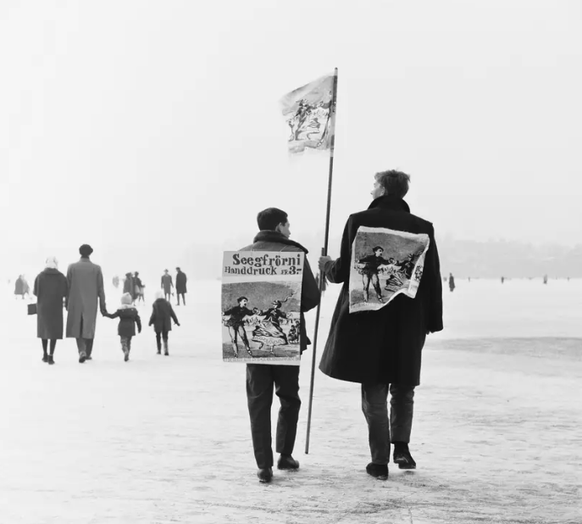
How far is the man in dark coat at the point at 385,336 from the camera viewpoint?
6.04m

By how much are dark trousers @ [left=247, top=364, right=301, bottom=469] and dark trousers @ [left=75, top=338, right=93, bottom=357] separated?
27.1ft

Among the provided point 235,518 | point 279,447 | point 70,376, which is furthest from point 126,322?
point 235,518

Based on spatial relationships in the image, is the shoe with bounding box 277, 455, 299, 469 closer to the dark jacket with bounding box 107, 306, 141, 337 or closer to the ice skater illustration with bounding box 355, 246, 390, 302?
the ice skater illustration with bounding box 355, 246, 390, 302

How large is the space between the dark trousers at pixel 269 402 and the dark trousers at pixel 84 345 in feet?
27.1

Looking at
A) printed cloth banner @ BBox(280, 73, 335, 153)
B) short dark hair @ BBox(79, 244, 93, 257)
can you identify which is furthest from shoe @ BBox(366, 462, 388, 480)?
short dark hair @ BBox(79, 244, 93, 257)

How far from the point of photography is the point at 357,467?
6359 millimetres

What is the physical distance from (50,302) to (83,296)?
49cm

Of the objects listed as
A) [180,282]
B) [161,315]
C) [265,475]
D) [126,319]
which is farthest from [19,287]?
[265,475]

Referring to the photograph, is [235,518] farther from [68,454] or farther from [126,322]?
[126,322]

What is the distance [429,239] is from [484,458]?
1.63m

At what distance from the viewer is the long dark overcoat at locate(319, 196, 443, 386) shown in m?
6.05

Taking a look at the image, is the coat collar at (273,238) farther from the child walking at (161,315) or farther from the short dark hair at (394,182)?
the child walking at (161,315)

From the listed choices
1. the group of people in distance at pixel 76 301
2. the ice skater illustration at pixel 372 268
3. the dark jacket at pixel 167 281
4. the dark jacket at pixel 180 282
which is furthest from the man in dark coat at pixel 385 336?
the dark jacket at pixel 180 282

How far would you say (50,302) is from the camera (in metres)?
13.6
